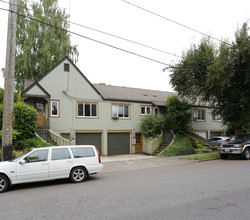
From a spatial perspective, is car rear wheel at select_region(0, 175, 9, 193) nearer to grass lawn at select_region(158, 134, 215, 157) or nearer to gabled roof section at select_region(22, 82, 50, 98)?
gabled roof section at select_region(22, 82, 50, 98)

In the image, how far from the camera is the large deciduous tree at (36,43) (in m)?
28.3

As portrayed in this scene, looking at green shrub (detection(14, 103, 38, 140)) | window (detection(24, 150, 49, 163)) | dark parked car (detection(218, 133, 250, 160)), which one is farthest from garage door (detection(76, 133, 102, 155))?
window (detection(24, 150, 49, 163))

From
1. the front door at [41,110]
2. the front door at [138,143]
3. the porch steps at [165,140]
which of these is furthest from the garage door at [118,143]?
the front door at [41,110]

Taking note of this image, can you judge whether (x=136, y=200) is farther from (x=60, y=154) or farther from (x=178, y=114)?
(x=178, y=114)

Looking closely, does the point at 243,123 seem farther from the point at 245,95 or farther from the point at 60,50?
the point at 60,50

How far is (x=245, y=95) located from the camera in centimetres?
1794

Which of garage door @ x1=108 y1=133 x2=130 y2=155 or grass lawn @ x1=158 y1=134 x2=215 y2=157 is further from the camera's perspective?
garage door @ x1=108 y1=133 x2=130 y2=155

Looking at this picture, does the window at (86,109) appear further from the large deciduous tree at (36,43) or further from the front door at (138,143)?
the large deciduous tree at (36,43)

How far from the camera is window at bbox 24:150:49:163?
9.03 meters

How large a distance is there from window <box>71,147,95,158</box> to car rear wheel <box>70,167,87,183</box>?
0.53 metres

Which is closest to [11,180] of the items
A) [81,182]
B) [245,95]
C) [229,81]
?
[81,182]

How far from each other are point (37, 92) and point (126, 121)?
8.47 m

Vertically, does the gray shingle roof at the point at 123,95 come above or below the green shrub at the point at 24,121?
above

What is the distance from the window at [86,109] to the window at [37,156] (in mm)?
11084
